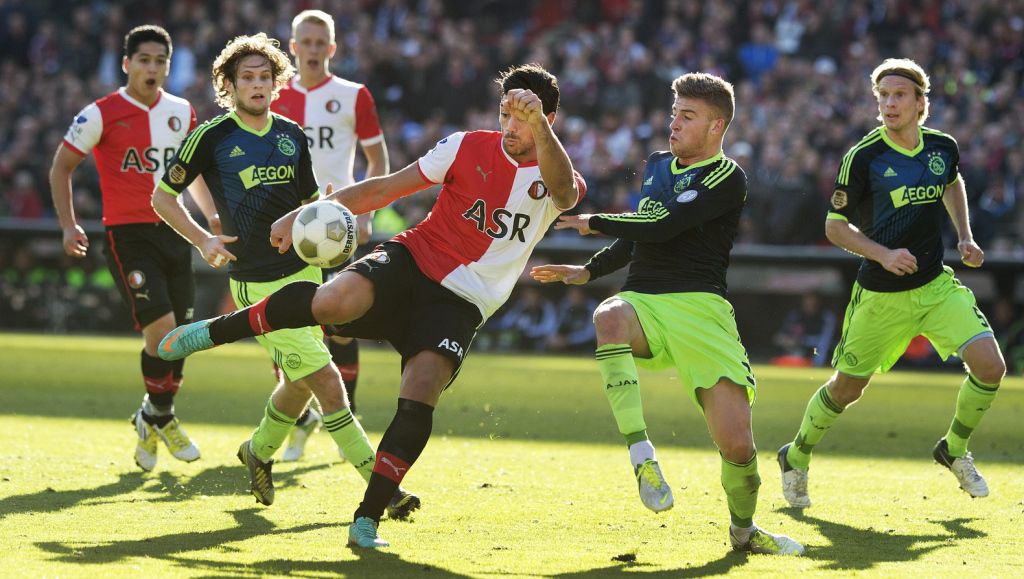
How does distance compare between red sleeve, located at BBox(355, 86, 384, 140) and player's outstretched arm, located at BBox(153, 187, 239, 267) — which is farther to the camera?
red sleeve, located at BBox(355, 86, 384, 140)

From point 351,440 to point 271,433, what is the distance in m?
0.51

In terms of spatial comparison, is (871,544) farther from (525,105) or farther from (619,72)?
(619,72)

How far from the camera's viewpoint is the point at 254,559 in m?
5.38

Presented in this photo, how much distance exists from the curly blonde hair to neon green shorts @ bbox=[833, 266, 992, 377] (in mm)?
3554

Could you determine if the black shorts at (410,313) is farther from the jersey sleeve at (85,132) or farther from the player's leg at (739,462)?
the jersey sleeve at (85,132)

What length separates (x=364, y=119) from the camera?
9.45 m

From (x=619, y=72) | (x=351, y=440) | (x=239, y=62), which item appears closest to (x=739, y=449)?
(x=351, y=440)

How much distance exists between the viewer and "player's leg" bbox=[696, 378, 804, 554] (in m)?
5.73

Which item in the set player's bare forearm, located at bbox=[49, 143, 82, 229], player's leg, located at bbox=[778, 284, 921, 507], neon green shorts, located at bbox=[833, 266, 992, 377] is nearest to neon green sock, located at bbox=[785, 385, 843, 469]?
player's leg, located at bbox=[778, 284, 921, 507]

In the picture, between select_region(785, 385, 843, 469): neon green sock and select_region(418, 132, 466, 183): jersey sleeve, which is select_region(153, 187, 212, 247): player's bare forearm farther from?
select_region(785, 385, 843, 469): neon green sock

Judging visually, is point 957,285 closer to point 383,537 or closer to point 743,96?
point 383,537

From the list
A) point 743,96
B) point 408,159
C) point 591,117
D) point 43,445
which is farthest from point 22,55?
Result: point 43,445

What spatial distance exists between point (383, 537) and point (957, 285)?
148 inches

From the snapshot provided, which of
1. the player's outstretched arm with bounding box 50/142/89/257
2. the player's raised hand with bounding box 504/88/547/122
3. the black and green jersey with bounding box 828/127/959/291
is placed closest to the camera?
the player's raised hand with bounding box 504/88/547/122
